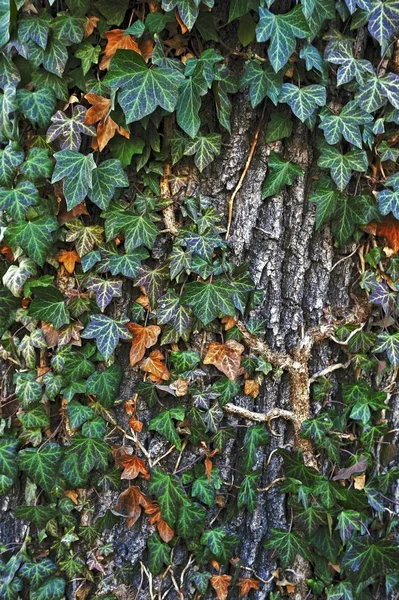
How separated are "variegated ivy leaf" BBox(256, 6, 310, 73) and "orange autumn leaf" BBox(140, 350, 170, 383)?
2.71 feet

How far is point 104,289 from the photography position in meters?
1.57

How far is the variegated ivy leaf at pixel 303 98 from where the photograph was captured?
1.51 m

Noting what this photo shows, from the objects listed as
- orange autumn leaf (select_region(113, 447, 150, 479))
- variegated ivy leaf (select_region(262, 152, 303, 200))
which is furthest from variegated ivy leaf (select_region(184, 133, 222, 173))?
orange autumn leaf (select_region(113, 447, 150, 479))

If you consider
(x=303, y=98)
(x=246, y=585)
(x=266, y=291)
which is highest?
(x=303, y=98)

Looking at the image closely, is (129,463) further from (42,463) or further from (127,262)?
(127,262)

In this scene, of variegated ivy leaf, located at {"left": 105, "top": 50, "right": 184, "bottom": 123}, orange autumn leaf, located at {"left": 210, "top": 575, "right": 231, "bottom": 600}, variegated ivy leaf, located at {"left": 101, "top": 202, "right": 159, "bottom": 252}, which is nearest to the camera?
variegated ivy leaf, located at {"left": 105, "top": 50, "right": 184, "bottom": 123}

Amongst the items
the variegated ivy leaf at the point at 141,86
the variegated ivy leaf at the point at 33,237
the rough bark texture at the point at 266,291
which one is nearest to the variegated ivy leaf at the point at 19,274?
the variegated ivy leaf at the point at 33,237

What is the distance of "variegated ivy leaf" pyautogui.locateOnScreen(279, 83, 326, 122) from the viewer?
1513 mm

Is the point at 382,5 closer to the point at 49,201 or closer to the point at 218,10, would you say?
the point at 218,10

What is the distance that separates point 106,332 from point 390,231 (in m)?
0.88

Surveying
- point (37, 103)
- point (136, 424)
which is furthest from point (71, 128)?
point (136, 424)

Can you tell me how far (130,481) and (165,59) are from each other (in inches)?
45.7

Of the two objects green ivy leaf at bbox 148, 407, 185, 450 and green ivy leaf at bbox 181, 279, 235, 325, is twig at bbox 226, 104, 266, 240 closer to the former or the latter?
green ivy leaf at bbox 181, 279, 235, 325

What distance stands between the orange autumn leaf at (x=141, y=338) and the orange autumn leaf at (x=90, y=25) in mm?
791
